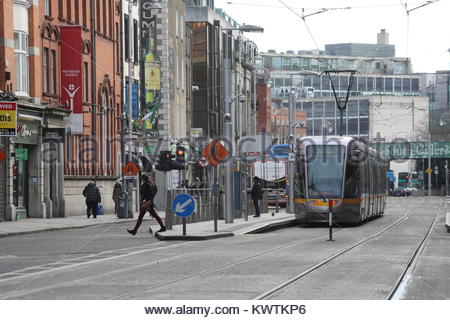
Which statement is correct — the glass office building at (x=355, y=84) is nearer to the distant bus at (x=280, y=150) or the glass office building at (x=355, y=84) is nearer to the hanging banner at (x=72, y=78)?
the distant bus at (x=280, y=150)

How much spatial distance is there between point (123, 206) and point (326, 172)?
13897 millimetres

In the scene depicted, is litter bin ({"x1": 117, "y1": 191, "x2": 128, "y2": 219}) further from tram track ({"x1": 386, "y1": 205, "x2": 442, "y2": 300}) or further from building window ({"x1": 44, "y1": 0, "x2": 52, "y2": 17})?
tram track ({"x1": 386, "y1": 205, "x2": 442, "y2": 300})

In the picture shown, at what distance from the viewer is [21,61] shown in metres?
43.7

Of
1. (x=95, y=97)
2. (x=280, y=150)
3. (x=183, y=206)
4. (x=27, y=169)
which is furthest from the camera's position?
(x=280, y=150)

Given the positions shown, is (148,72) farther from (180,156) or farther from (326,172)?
(326,172)

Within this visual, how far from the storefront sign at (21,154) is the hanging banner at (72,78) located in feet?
13.0

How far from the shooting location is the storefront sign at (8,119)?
34125 millimetres

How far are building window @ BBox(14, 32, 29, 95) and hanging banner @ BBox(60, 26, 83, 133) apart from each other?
3778 millimetres

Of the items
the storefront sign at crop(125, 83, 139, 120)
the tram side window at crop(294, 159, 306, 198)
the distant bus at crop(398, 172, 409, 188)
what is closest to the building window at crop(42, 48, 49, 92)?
the tram side window at crop(294, 159, 306, 198)

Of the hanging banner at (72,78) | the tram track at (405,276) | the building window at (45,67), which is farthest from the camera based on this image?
the hanging banner at (72,78)

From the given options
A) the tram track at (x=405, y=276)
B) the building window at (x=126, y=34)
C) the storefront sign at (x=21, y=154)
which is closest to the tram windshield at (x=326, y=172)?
the tram track at (x=405, y=276)

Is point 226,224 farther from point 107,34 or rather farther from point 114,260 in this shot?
point 107,34

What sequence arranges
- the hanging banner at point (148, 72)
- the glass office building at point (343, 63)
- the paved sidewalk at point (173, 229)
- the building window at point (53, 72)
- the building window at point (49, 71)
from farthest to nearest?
the glass office building at point (343, 63), the hanging banner at point (148, 72), the building window at point (53, 72), the building window at point (49, 71), the paved sidewalk at point (173, 229)

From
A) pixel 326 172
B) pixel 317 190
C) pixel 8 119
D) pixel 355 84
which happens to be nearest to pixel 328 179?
pixel 326 172
